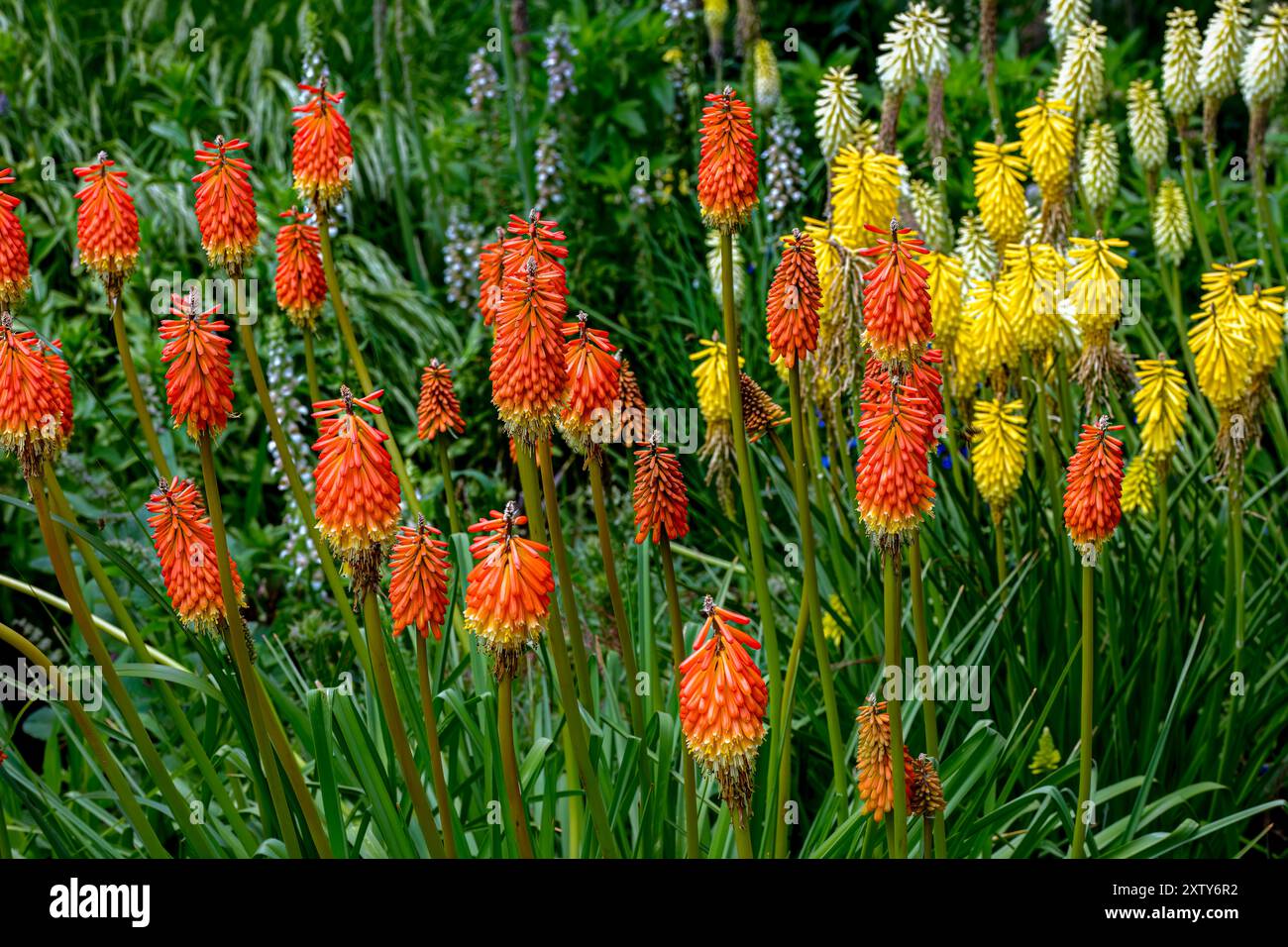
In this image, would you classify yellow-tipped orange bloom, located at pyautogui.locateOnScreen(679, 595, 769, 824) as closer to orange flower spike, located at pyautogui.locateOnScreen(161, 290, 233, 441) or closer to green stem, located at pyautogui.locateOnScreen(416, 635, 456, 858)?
green stem, located at pyautogui.locateOnScreen(416, 635, 456, 858)

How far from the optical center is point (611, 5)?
834 centimetres

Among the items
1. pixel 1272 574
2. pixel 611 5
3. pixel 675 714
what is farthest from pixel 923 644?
pixel 611 5

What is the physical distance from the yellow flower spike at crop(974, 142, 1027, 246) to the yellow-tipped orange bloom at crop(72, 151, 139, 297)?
2.28 meters

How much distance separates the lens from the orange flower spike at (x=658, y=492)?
278 cm

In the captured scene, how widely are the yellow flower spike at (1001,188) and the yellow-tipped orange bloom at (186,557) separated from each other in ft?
7.77

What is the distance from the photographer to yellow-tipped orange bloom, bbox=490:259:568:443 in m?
2.27

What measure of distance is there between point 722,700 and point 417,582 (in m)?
0.57

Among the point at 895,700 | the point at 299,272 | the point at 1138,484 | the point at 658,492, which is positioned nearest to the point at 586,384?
the point at 658,492

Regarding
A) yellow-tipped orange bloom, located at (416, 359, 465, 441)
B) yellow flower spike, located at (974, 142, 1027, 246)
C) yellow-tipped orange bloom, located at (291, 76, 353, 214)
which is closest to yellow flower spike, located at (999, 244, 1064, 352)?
yellow flower spike, located at (974, 142, 1027, 246)

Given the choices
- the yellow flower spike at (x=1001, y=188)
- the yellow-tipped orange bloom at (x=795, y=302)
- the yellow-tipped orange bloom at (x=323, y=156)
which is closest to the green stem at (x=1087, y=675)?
the yellow-tipped orange bloom at (x=795, y=302)

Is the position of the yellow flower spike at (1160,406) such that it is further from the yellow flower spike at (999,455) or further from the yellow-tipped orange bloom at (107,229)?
the yellow-tipped orange bloom at (107,229)

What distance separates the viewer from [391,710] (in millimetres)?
2445
